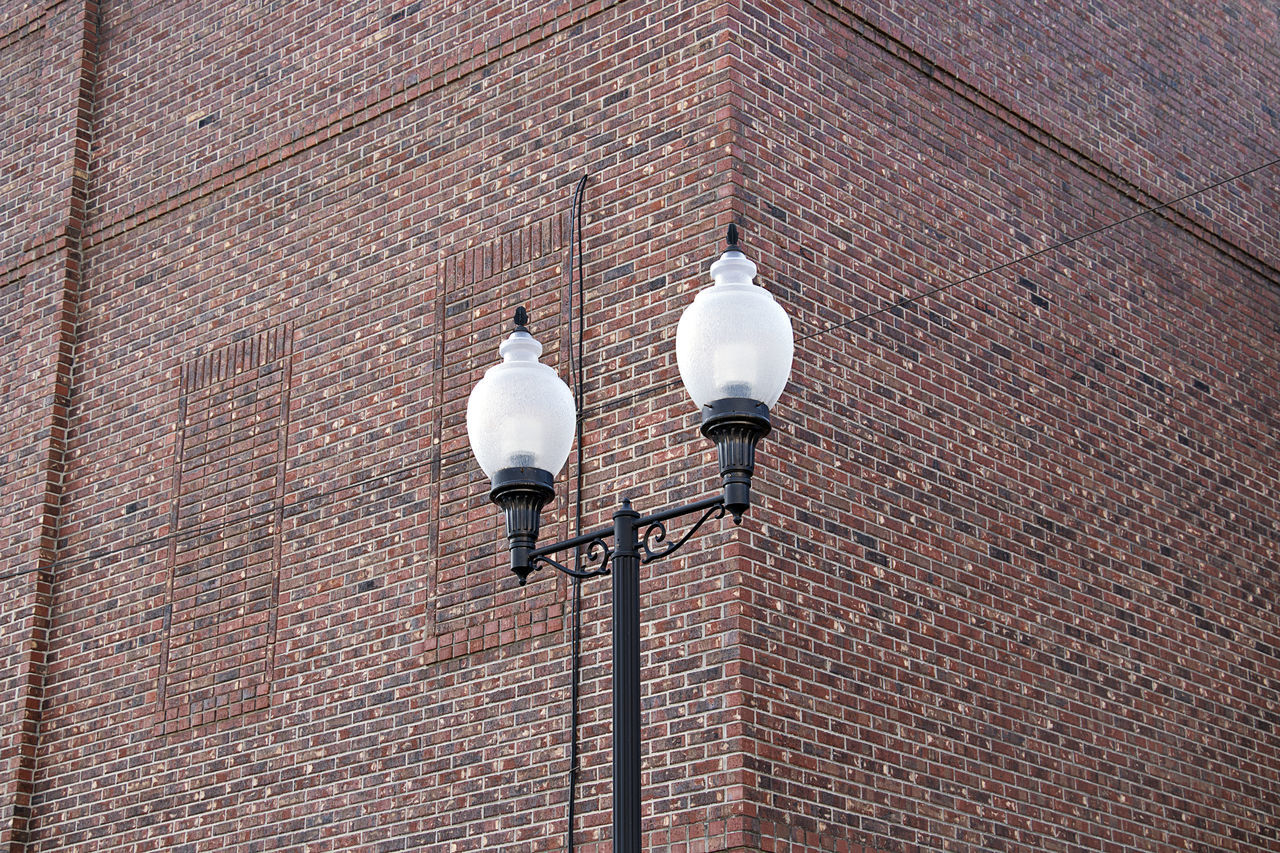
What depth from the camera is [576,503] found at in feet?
31.8

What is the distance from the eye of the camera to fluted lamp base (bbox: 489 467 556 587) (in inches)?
263

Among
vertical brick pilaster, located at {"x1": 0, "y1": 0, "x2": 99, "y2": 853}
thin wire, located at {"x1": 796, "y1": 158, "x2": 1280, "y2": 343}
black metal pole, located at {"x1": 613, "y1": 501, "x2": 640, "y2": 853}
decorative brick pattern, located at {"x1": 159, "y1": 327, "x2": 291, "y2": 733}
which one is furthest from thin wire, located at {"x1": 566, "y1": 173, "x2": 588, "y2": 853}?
vertical brick pilaster, located at {"x1": 0, "y1": 0, "x2": 99, "y2": 853}

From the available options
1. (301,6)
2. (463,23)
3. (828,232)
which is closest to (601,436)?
(828,232)

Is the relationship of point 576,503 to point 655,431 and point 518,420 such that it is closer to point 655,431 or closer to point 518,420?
point 655,431

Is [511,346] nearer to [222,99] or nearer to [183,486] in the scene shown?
[183,486]

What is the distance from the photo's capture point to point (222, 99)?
41.0 feet

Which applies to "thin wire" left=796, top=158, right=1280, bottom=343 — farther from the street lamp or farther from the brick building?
the street lamp

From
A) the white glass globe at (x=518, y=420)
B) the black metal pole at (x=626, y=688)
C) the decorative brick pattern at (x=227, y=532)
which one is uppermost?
the decorative brick pattern at (x=227, y=532)

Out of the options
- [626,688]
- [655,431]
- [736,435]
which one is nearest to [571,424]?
[736,435]

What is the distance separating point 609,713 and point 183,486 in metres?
3.86

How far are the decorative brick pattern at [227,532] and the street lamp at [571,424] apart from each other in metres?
4.60

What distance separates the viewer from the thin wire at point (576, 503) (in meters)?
9.16

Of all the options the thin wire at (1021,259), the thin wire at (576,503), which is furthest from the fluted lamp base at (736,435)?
the thin wire at (1021,259)

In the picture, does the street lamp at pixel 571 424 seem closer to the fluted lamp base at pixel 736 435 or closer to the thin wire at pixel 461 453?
the fluted lamp base at pixel 736 435
